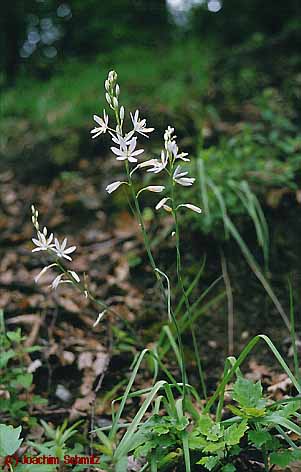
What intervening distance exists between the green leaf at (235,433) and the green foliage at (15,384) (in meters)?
0.79

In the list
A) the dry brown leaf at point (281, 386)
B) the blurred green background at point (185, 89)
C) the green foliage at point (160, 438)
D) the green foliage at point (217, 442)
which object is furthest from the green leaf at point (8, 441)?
the blurred green background at point (185, 89)

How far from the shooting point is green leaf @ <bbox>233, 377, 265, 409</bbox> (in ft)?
4.89

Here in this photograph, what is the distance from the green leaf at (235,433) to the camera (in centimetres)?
142

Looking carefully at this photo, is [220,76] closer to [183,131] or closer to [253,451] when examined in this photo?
[183,131]

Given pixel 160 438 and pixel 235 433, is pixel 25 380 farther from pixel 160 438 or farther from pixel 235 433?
pixel 235 433

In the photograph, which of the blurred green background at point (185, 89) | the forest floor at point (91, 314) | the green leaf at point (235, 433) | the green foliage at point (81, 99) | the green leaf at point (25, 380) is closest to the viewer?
the green leaf at point (235, 433)

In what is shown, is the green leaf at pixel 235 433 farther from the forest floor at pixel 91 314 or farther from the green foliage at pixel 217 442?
the forest floor at pixel 91 314

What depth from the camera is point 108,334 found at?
245 centimetres

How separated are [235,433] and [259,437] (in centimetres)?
7

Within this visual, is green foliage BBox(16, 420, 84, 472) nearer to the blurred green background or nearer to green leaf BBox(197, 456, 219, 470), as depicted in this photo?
green leaf BBox(197, 456, 219, 470)

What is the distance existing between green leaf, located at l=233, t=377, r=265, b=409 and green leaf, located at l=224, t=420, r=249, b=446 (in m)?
0.06

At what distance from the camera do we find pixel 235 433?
143cm

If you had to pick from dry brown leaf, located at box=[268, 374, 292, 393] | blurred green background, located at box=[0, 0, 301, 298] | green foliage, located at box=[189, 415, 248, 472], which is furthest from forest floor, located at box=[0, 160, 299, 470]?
green foliage, located at box=[189, 415, 248, 472]

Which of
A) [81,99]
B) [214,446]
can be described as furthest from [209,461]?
[81,99]
